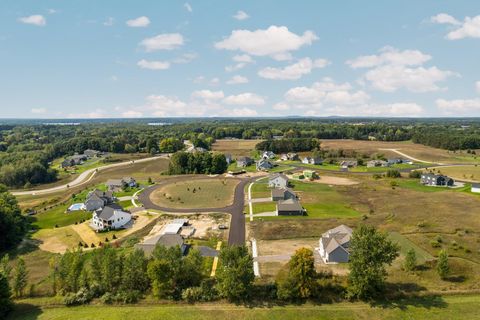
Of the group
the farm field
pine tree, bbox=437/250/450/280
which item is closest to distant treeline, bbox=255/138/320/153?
the farm field

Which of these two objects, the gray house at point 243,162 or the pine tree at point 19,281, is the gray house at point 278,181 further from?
the pine tree at point 19,281

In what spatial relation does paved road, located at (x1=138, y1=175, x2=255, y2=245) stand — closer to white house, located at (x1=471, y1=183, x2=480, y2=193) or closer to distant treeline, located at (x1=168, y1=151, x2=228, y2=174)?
distant treeline, located at (x1=168, y1=151, x2=228, y2=174)

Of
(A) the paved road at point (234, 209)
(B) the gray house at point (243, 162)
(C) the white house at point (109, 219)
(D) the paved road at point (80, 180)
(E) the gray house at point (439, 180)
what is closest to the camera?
(A) the paved road at point (234, 209)

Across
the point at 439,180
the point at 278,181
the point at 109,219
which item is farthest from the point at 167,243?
the point at 439,180

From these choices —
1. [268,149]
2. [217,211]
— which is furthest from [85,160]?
[217,211]

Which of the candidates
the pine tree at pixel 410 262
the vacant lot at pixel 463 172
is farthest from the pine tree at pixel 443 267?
the vacant lot at pixel 463 172

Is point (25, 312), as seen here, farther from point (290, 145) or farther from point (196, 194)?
point (290, 145)

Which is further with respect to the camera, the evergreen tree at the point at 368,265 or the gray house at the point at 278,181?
the gray house at the point at 278,181

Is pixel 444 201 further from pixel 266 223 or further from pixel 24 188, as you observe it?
pixel 24 188
